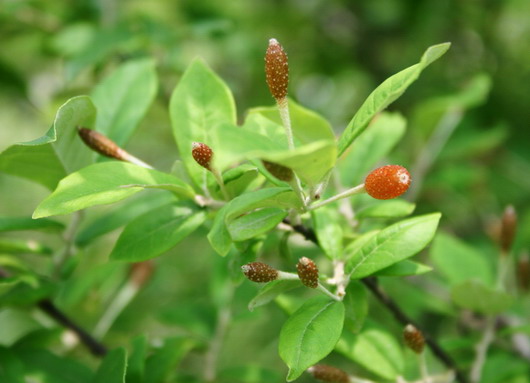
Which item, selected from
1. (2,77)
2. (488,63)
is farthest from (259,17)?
(2,77)

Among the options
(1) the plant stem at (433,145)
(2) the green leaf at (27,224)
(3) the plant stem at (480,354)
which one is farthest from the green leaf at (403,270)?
(1) the plant stem at (433,145)

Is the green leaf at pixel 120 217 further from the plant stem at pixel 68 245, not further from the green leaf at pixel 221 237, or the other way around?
the green leaf at pixel 221 237

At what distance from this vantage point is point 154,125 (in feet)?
7.89

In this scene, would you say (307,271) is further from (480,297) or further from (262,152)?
(480,297)

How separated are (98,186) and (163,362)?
0.49 m

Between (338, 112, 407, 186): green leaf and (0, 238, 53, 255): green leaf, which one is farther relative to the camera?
(338, 112, 407, 186): green leaf

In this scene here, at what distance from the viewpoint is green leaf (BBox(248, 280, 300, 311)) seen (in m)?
0.82

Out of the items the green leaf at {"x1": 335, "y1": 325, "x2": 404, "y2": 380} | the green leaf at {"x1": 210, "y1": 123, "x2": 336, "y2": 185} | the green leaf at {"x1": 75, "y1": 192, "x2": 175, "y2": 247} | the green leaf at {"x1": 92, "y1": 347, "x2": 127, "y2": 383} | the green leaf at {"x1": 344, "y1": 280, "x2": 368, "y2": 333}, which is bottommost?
the green leaf at {"x1": 335, "y1": 325, "x2": 404, "y2": 380}

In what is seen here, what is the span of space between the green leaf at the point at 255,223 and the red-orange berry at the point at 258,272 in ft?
0.13

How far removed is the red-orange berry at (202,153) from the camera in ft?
2.60

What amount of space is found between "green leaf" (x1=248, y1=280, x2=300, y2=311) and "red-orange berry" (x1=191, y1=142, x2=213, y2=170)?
0.63 ft

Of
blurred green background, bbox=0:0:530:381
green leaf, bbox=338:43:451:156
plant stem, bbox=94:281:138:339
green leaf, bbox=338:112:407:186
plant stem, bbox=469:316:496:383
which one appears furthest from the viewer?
blurred green background, bbox=0:0:530:381

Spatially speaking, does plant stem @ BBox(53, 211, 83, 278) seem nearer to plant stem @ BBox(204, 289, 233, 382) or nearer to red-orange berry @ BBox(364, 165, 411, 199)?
plant stem @ BBox(204, 289, 233, 382)

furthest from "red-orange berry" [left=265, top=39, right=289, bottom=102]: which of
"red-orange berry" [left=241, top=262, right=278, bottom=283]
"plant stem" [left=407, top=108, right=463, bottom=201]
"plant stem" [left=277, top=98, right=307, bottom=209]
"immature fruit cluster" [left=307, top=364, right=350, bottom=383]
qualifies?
"plant stem" [left=407, top=108, right=463, bottom=201]
